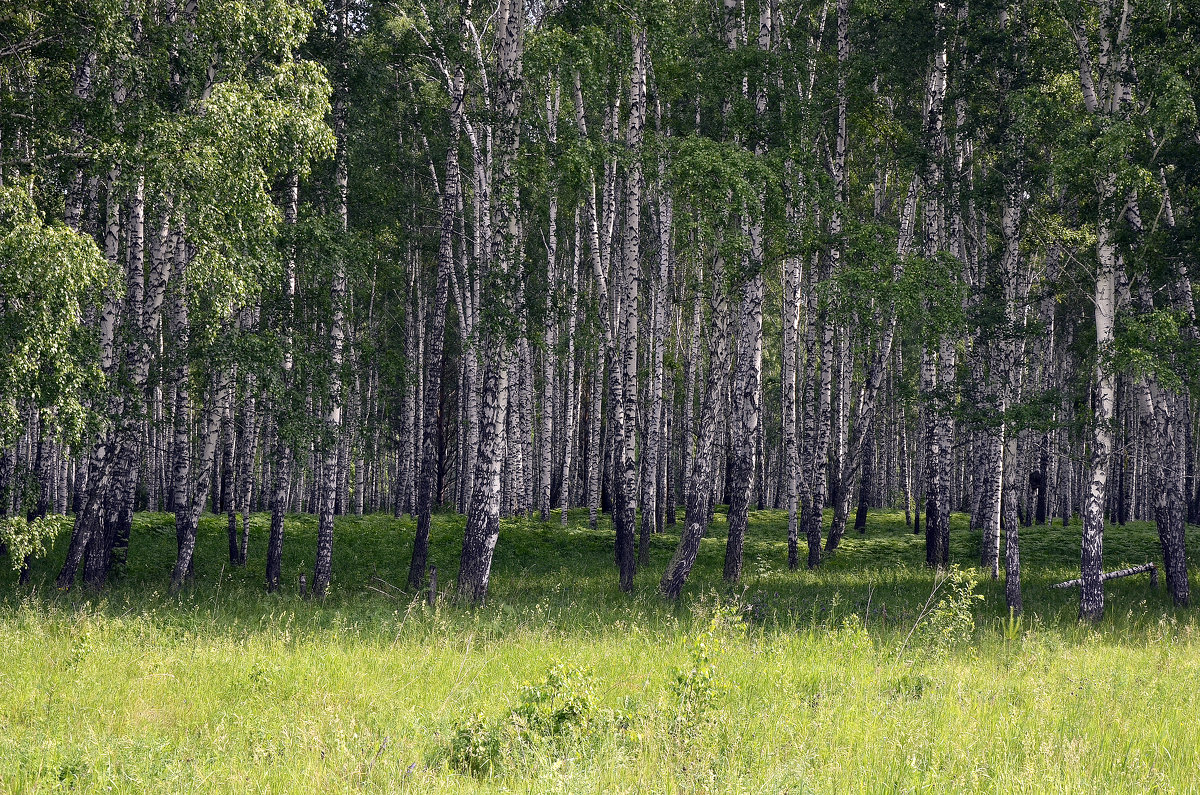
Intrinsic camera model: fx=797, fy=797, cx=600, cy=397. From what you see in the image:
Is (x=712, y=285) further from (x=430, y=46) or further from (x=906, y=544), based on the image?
(x=906, y=544)

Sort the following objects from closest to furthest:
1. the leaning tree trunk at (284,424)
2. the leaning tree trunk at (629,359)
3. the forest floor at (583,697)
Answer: the forest floor at (583,697), the leaning tree trunk at (284,424), the leaning tree trunk at (629,359)

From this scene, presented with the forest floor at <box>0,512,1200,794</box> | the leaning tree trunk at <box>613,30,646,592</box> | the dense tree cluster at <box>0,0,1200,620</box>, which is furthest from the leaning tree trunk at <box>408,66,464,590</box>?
the leaning tree trunk at <box>613,30,646,592</box>

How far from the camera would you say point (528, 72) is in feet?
38.4

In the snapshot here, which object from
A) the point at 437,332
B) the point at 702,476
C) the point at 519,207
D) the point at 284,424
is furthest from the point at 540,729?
the point at 519,207

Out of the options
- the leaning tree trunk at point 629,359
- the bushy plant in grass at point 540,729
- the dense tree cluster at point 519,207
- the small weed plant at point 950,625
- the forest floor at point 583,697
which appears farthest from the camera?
the leaning tree trunk at point 629,359

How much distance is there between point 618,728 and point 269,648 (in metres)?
4.59

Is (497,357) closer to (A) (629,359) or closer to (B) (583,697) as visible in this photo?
(A) (629,359)

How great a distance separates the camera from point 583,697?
591cm

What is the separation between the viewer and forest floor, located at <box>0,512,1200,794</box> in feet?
16.7

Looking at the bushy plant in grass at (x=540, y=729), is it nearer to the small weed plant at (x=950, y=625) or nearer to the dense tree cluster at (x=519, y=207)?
the small weed plant at (x=950, y=625)

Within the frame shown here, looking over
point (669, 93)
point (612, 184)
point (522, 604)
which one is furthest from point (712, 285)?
point (522, 604)

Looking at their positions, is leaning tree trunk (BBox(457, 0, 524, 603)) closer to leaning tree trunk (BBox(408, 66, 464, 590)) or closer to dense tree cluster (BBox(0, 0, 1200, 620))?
dense tree cluster (BBox(0, 0, 1200, 620))

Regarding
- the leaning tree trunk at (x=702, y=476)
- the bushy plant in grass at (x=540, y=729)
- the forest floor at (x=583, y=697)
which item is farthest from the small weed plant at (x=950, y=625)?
the leaning tree trunk at (x=702, y=476)

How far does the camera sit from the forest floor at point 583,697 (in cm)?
509
